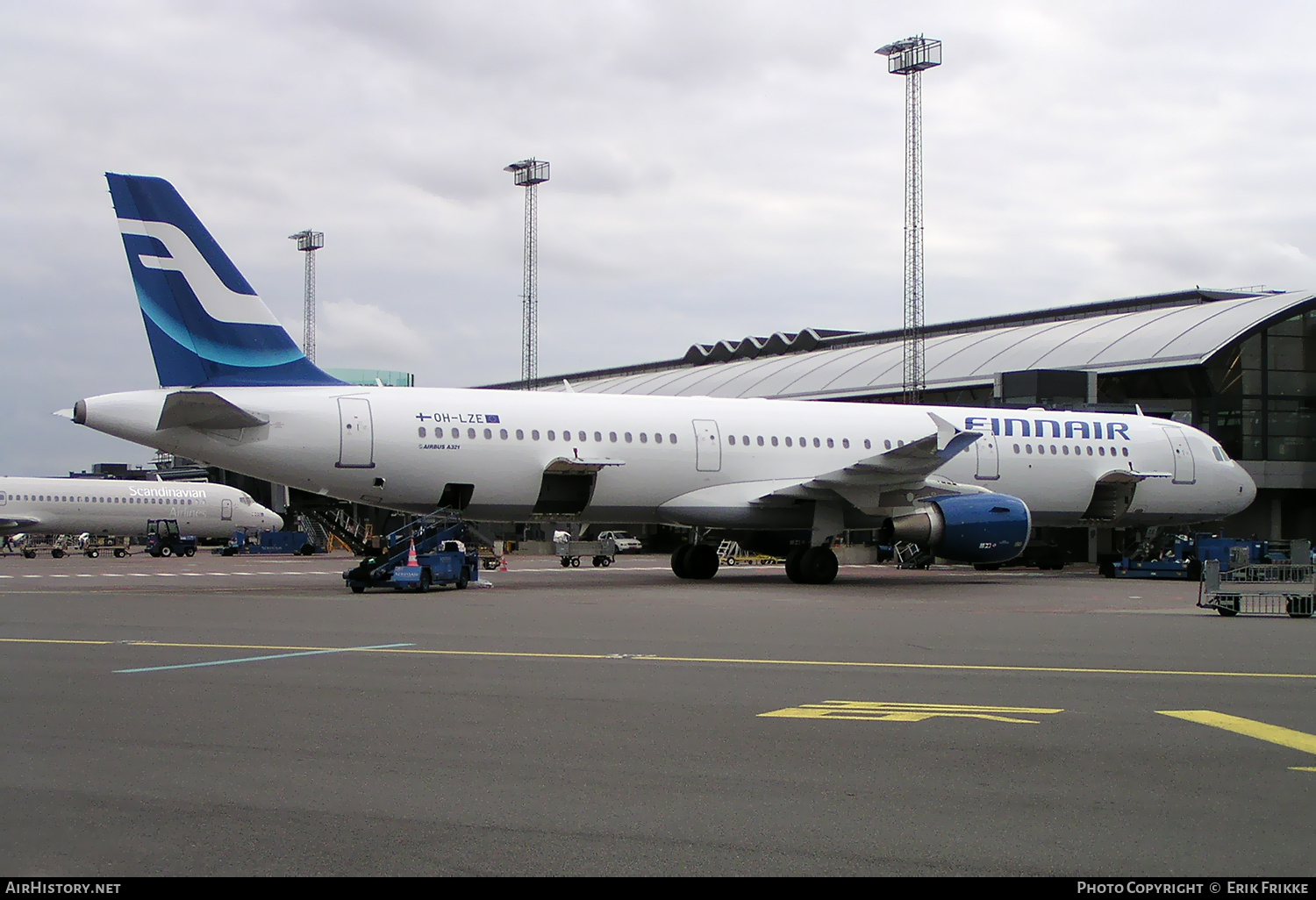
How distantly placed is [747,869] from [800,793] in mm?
1309

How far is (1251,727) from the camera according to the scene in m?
7.92

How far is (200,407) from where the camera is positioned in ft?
67.9

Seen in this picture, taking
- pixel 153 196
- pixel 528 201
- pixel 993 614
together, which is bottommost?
pixel 993 614

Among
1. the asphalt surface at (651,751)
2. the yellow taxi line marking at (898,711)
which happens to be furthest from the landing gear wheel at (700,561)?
the yellow taxi line marking at (898,711)

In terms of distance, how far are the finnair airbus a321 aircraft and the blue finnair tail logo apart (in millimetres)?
30

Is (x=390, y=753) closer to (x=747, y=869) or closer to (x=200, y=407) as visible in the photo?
(x=747, y=869)

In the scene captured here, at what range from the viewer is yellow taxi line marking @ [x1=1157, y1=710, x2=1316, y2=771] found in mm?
7356

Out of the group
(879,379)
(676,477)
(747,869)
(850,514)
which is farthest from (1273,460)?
Answer: (747,869)

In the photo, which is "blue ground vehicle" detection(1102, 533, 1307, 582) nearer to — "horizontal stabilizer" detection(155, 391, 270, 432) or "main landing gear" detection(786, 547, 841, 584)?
"main landing gear" detection(786, 547, 841, 584)

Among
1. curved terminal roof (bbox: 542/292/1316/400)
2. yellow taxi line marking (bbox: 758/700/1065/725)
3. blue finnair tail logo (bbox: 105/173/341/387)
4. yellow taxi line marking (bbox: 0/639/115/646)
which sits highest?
curved terminal roof (bbox: 542/292/1316/400)

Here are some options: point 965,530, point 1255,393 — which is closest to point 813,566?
point 965,530

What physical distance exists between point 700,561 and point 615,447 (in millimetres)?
5043

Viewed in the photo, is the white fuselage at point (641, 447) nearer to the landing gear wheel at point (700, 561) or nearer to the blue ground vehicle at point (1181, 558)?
the blue ground vehicle at point (1181, 558)

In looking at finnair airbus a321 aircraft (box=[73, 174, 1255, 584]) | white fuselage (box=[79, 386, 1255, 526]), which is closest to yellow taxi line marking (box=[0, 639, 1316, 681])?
finnair airbus a321 aircraft (box=[73, 174, 1255, 584])
